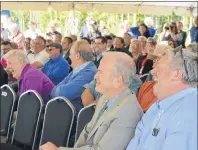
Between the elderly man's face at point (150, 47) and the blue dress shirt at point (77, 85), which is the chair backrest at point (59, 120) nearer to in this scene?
the blue dress shirt at point (77, 85)

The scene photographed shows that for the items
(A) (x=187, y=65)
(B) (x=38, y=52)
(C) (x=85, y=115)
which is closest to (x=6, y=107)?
(C) (x=85, y=115)

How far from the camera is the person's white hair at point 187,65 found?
1720mm

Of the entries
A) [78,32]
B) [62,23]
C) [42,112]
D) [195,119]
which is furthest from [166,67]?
[62,23]

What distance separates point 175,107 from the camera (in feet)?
5.66

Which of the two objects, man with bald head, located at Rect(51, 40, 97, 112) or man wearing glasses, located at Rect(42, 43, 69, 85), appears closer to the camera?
man with bald head, located at Rect(51, 40, 97, 112)

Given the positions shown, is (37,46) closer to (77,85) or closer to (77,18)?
(77,85)

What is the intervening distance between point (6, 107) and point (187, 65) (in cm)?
222

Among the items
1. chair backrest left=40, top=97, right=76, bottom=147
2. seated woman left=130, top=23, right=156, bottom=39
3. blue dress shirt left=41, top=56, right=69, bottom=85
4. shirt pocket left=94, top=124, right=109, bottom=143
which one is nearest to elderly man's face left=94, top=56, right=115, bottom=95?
shirt pocket left=94, top=124, right=109, bottom=143

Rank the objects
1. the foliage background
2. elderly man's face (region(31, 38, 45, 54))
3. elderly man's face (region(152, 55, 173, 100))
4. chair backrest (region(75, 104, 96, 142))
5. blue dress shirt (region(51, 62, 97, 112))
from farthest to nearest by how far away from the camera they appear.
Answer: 1. the foliage background
2. elderly man's face (region(31, 38, 45, 54))
3. blue dress shirt (region(51, 62, 97, 112))
4. chair backrest (region(75, 104, 96, 142))
5. elderly man's face (region(152, 55, 173, 100))

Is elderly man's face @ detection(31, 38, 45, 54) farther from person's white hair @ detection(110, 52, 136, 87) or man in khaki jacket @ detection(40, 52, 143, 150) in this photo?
person's white hair @ detection(110, 52, 136, 87)

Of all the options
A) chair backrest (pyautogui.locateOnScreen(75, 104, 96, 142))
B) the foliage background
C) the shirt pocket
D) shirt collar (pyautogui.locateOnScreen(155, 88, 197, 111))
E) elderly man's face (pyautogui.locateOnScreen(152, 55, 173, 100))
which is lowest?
the foliage background

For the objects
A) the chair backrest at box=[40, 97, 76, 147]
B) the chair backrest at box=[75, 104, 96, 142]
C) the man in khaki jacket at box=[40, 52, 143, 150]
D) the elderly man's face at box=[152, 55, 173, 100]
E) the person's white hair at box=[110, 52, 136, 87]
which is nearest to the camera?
the elderly man's face at box=[152, 55, 173, 100]

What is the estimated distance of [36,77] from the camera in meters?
3.64

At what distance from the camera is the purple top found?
11.8ft
